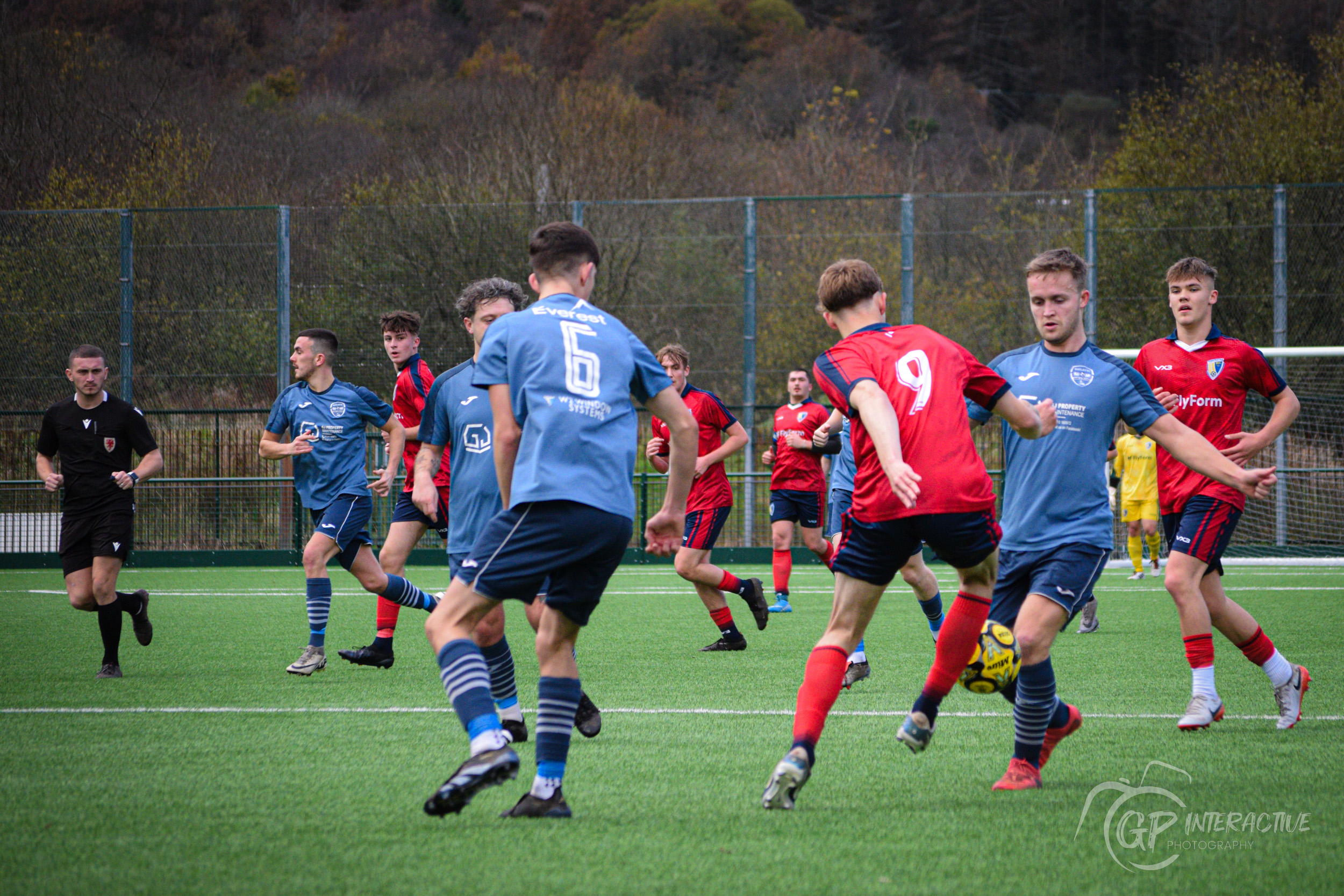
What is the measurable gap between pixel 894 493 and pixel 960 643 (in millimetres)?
738

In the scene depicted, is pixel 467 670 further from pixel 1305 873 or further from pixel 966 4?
pixel 966 4

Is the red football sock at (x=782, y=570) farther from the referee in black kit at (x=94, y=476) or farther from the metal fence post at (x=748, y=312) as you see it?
the metal fence post at (x=748, y=312)

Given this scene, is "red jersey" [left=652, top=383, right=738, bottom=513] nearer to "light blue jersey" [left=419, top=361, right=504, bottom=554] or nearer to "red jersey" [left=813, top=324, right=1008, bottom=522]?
"light blue jersey" [left=419, top=361, right=504, bottom=554]

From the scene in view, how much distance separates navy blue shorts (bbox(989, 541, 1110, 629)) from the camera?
15.4ft

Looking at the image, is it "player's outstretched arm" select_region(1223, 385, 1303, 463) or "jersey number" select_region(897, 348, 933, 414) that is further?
"player's outstretched arm" select_region(1223, 385, 1303, 463)

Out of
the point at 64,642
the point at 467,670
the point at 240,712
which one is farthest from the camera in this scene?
the point at 64,642

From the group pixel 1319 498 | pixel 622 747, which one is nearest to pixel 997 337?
pixel 1319 498

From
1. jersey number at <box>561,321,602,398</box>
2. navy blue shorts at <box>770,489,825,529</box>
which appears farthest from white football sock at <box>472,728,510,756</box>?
navy blue shorts at <box>770,489,825,529</box>

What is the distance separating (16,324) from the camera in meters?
20.1

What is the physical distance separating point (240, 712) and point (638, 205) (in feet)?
50.5

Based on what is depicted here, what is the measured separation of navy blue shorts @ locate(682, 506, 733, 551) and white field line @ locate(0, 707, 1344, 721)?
10.3 ft

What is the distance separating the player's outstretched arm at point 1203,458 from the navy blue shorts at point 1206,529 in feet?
4.04

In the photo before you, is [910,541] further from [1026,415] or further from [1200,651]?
[1200,651]

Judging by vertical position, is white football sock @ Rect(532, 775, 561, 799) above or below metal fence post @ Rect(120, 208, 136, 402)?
below
